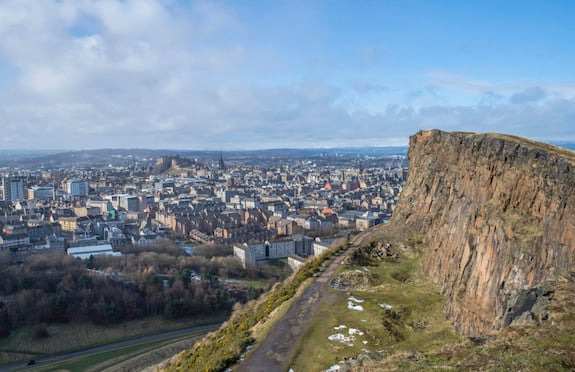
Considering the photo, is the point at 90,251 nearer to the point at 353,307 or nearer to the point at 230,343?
the point at 230,343

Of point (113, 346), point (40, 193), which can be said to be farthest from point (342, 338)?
point (40, 193)

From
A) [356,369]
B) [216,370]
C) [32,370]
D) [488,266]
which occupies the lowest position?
[32,370]

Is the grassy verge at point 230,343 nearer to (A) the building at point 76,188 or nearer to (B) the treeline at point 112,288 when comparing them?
(B) the treeline at point 112,288

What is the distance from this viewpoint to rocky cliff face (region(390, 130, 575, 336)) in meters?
13.5

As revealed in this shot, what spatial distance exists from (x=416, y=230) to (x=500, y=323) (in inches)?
692

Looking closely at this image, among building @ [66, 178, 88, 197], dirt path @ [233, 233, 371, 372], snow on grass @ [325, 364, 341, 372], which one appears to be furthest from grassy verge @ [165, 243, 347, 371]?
building @ [66, 178, 88, 197]

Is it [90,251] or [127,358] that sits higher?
[90,251]

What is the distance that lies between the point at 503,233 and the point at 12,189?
11045 centimetres

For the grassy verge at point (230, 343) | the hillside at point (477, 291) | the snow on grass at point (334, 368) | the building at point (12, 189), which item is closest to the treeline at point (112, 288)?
the grassy verge at point (230, 343)

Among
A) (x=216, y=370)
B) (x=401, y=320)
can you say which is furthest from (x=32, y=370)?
(x=401, y=320)

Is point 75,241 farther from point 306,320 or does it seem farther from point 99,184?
point 99,184

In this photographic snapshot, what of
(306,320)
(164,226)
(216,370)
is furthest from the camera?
(164,226)

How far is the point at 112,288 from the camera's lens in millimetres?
38000

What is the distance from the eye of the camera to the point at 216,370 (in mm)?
14336
